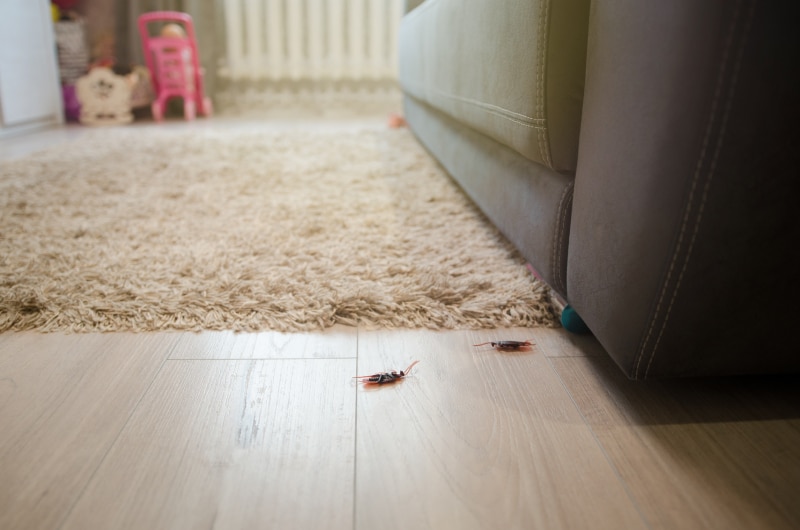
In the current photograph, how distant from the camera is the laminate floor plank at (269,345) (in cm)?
76

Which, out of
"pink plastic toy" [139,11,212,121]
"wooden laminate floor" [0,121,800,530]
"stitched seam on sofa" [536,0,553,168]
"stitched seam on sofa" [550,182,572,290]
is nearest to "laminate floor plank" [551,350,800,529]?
"wooden laminate floor" [0,121,800,530]

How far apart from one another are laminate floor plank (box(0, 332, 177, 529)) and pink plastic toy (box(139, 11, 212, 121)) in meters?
2.72

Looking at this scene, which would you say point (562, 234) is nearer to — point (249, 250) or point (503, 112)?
point (503, 112)

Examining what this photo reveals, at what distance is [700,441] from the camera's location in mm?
602

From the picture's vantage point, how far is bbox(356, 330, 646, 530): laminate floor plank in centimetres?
50

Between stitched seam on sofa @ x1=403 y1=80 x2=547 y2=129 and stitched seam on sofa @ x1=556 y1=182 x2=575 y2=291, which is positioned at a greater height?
stitched seam on sofa @ x1=403 y1=80 x2=547 y2=129

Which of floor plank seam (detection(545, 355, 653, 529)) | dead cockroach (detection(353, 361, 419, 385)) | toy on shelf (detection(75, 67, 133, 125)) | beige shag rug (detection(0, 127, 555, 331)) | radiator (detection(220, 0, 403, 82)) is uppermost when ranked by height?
radiator (detection(220, 0, 403, 82))

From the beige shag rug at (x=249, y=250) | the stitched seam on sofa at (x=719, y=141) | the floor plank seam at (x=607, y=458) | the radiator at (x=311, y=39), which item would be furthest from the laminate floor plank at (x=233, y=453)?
the radiator at (x=311, y=39)

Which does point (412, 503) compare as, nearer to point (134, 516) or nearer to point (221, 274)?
point (134, 516)

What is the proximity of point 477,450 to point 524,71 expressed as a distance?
0.49 m

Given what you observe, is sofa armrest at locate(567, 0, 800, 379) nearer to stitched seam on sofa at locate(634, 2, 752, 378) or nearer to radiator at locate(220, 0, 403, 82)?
stitched seam on sofa at locate(634, 2, 752, 378)

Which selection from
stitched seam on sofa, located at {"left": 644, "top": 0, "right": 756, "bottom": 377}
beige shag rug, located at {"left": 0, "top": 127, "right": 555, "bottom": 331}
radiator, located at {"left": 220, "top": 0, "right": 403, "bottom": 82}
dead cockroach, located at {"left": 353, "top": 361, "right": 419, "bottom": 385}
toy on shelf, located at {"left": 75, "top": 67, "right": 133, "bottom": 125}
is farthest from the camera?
radiator, located at {"left": 220, "top": 0, "right": 403, "bottom": 82}

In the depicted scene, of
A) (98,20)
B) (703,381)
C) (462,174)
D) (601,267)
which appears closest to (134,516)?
(601,267)

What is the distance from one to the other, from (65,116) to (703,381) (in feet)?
11.4
